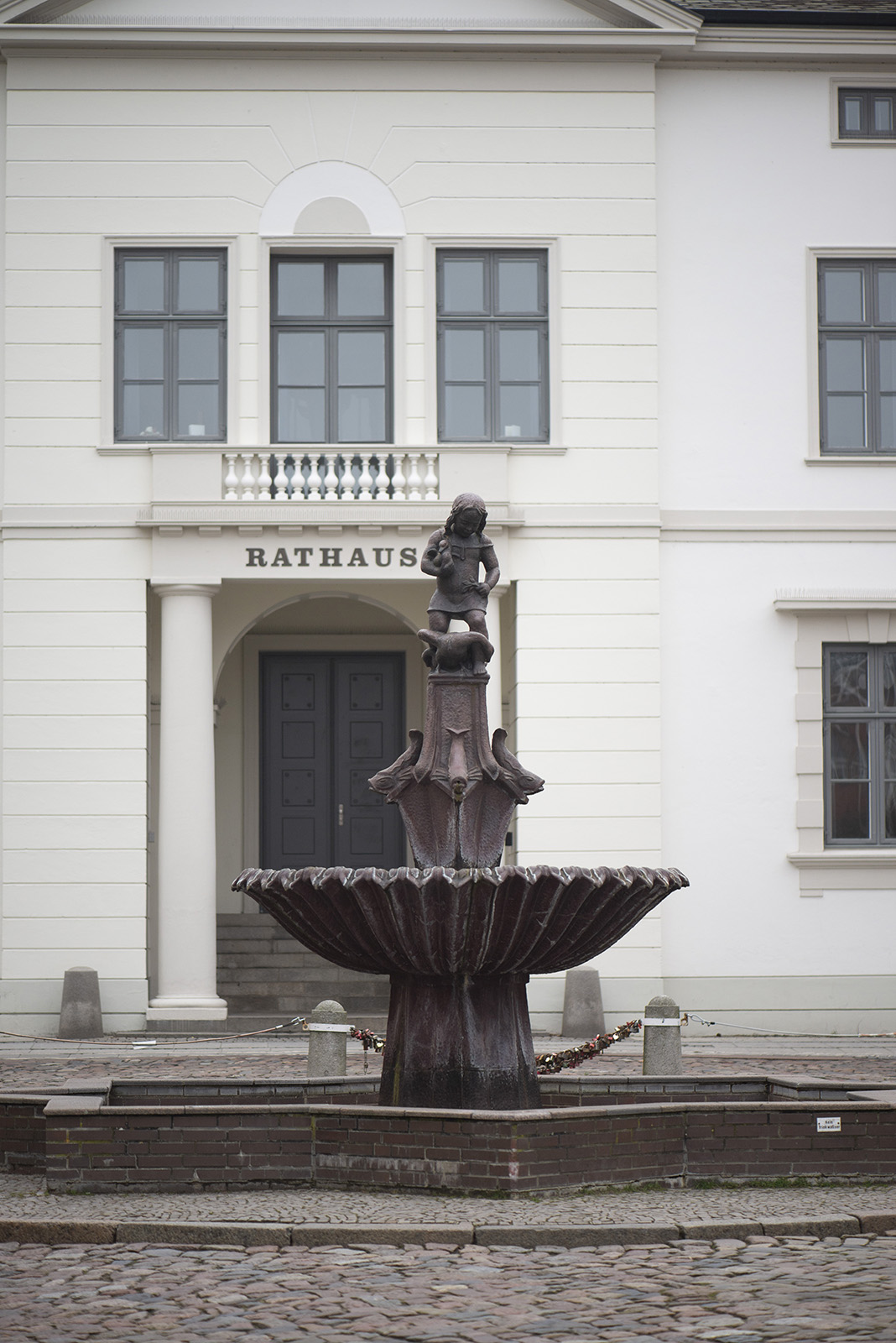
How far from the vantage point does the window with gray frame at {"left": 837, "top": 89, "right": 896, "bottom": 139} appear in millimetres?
19766

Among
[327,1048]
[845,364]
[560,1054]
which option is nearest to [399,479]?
[845,364]

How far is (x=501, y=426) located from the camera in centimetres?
1920

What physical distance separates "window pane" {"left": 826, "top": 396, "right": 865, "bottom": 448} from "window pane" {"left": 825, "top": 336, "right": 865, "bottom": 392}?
13 cm

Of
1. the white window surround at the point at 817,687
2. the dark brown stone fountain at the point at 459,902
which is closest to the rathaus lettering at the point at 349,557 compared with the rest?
the white window surround at the point at 817,687

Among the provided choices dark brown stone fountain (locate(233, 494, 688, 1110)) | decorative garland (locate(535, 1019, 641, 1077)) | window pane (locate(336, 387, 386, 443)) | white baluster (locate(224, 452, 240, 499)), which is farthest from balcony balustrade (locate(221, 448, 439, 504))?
decorative garland (locate(535, 1019, 641, 1077))

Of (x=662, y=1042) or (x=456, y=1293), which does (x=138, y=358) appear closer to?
(x=662, y=1042)

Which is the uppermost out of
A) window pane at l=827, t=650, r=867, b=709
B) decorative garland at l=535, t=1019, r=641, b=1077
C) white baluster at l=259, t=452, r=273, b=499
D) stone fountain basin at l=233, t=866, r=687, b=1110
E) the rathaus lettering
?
white baluster at l=259, t=452, r=273, b=499

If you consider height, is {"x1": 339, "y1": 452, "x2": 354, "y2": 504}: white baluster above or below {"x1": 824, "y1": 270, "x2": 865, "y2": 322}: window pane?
below

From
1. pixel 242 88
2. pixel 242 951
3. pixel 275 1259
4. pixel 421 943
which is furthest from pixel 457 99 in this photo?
pixel 275 1259

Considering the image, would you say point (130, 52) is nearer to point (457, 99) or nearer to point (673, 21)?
point (457, 99)

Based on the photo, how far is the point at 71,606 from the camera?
737 inches

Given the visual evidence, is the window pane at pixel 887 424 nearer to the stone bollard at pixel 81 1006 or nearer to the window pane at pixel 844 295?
the window pane at pixel 844 295

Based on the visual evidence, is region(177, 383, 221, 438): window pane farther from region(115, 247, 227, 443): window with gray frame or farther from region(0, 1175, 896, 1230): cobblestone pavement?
region(0, 1175, 896, 1230): cobblestone pavement

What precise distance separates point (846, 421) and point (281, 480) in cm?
617
